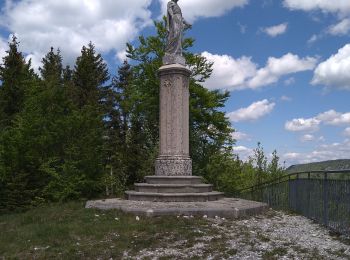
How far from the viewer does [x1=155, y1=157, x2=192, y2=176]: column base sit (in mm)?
15141

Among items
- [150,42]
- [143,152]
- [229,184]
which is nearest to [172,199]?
[229,184]

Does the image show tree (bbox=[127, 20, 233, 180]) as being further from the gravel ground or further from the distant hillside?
the gravel ground

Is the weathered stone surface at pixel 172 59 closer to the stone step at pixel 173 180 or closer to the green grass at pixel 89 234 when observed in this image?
the stone step at pixel 173 180

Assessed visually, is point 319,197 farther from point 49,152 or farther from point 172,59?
point 49,152

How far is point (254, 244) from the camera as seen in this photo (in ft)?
26.2

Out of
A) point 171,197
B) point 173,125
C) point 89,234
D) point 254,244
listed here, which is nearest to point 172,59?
point 173,125

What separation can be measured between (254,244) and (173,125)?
25.8 feet

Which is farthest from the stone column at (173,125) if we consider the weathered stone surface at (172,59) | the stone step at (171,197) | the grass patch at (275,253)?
the grass patch at (275,253)

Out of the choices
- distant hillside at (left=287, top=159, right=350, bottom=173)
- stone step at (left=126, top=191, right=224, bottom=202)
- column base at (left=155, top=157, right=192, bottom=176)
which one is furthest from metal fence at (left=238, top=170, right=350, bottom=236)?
column base at (left=155, top=157, right=192, bottom=176)

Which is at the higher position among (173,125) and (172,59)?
(172,59)

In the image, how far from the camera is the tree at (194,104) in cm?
2562

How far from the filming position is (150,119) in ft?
89.0

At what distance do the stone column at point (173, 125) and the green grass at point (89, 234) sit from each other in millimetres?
4437

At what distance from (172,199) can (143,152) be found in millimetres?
13937
